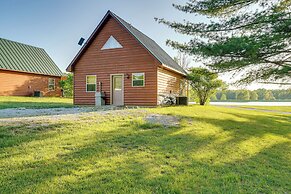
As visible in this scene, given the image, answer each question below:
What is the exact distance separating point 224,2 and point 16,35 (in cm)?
2320

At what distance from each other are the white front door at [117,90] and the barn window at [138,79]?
3.14 feet

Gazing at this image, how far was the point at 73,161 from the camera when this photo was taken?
3707mm

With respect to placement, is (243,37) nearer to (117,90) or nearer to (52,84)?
(117,90)

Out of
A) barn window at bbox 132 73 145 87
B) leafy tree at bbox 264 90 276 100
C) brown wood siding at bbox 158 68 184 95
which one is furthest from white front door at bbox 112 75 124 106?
leafy tree at bbox 264 90 276 100

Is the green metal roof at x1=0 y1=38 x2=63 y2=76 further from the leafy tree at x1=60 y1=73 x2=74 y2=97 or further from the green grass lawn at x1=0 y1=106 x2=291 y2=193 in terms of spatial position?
the green grass lawn at x1=0 y1=106 x2=291 y2=193

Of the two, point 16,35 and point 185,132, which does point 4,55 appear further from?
point 185,132

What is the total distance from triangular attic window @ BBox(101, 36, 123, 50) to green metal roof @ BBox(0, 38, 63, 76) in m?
11.2

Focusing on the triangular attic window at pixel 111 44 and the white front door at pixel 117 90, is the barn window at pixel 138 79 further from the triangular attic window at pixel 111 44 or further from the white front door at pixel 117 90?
the triangular attic window at pixel 111 44

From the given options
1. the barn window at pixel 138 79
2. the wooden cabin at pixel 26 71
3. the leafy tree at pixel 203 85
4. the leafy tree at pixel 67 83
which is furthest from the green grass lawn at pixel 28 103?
the leafy tree at pixel 203 85

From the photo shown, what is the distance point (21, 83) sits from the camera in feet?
69.9

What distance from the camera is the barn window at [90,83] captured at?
47.6ft

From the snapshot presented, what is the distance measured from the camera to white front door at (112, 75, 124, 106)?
13944 millimetres

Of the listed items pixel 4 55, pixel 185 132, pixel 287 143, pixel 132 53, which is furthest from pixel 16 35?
pixel 287 143

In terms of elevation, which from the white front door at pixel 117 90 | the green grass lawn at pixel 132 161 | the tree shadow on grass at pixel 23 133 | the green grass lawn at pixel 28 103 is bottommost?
the green grass lawn at pixel 132 161
